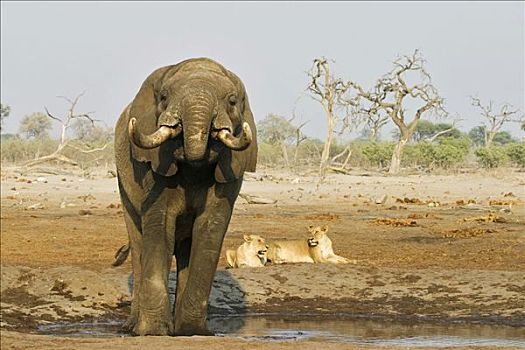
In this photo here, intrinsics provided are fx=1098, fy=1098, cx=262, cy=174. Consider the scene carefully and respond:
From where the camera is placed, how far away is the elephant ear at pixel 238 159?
8.78m

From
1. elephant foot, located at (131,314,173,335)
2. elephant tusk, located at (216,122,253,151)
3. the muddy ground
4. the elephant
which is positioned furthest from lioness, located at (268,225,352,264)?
elephant tusk, located at (216,122,253,151)

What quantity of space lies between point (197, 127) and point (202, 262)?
1724 millimetres

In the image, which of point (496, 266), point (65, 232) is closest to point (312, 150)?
point (65, 232)

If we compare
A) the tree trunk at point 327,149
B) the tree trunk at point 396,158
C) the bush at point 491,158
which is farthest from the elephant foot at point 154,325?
the bush at point 491,158

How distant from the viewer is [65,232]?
67.3 ft

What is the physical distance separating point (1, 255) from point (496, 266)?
290 inches

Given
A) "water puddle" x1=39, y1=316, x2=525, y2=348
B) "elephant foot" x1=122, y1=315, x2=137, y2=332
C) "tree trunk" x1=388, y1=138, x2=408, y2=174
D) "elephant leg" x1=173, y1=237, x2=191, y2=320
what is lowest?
"water puddle" x1=39, y1=316, x2=525, y2=348

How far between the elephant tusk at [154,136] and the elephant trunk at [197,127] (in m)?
0.15

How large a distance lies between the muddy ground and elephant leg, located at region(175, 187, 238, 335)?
1112 millimetres

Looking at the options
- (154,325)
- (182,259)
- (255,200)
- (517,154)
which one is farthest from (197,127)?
(517,154)

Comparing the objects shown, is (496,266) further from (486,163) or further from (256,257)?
(486,163)

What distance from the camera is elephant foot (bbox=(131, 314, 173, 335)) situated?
9180mm

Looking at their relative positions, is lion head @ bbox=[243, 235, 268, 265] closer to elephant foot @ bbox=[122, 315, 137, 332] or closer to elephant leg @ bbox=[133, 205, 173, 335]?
elephant foot @ bbox=[122, 315, 137, 332]

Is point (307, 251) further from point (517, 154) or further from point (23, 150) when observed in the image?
point (23, 150)
